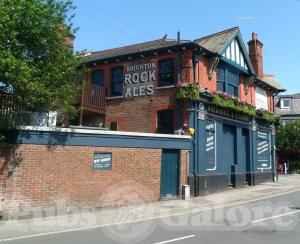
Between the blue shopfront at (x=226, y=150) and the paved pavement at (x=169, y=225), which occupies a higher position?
the blue shopfront at (x=226, y=150)

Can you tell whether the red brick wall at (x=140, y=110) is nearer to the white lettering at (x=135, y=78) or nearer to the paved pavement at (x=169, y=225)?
the white lettering at (x=135, y=78)

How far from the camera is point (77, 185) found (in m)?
16.2

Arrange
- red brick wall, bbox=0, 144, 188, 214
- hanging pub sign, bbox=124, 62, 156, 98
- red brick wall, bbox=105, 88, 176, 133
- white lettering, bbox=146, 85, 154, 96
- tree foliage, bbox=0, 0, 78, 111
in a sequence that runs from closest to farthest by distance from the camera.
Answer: tree foliage, bbox=0, 0, 78, 111, red brick wall, bbox=0, 144, 188, 214, red brick wall, bbox=105, 88, 176, 133, white lettering, bbox=146, 85, 154, 96, hanging pub sign, bbox=124, 62, 156, 98

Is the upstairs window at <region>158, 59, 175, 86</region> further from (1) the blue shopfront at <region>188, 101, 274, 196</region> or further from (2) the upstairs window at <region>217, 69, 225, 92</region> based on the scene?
(2) the upstairs window at <region>217, 69, 225, 92</region>

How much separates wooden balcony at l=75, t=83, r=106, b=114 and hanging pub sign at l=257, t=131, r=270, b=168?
11.7 meters

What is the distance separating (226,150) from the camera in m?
26.5

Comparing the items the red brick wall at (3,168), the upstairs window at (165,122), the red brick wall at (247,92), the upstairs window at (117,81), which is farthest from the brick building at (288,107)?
the red brick wall at (3,168)

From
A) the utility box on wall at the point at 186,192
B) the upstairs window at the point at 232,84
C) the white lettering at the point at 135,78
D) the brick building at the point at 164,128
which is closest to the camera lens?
the brick building at the point at 164,128

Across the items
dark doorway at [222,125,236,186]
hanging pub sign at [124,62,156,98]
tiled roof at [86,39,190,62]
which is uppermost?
tiled roof at [86,39,190,62]

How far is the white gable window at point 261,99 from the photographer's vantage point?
103ft

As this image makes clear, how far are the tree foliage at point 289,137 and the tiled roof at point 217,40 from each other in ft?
75.8

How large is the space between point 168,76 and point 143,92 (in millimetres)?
1712

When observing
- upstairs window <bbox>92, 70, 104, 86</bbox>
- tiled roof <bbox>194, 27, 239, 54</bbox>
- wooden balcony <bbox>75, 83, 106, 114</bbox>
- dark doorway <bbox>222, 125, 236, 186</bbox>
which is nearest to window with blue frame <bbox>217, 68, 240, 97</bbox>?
tiled roof <bbox>194, 27, 239, 54</bbox>

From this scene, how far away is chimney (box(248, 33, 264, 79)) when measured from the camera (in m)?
32.7
